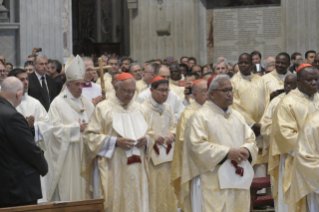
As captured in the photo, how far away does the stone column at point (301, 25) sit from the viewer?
13.7 m

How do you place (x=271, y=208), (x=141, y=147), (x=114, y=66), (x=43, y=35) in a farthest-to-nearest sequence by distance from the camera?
(x=43, y=35), (x=114, y=66), (x=271, y=208), (x=141, y=147)

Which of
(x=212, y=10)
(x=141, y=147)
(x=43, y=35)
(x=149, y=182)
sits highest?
(x=212, y=10)

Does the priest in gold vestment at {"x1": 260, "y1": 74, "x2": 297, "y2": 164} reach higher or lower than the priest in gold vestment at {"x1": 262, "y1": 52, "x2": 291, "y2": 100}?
lower

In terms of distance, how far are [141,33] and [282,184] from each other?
1047cm

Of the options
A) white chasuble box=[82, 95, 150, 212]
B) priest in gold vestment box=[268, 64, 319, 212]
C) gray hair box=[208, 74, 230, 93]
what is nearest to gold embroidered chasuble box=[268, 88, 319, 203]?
priest in gold vestment box=[268, 64, 319, 212]

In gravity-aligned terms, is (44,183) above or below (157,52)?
below

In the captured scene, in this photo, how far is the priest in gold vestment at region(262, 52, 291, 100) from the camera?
9109 mm

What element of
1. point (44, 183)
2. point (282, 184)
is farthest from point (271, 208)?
point (44, 183)

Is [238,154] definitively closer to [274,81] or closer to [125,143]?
[125,143]

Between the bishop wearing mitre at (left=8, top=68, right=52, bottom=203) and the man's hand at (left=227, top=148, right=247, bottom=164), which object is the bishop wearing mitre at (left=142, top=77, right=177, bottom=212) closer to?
the bishop wearing mitre at (left=8, top=68, right=52, bottom=203)

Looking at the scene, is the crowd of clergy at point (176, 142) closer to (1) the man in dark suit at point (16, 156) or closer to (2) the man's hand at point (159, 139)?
(2) the man's hand at point (159, 139)

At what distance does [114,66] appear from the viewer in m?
10.5

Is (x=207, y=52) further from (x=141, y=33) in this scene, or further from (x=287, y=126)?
(x=287, y=126)

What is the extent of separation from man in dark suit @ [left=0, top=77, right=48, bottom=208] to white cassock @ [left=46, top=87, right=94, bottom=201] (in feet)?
7.42
